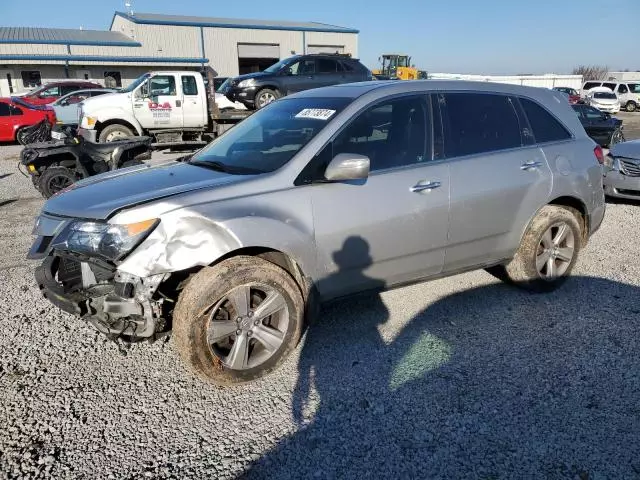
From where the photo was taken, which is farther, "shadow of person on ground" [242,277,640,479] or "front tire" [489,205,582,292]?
"front tire" [489,205,582,292]

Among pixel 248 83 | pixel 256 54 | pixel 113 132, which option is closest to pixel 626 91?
pixel 256 54

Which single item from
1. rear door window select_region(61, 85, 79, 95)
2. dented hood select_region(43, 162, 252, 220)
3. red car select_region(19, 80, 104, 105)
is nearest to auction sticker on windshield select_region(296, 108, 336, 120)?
dented hood select_region(43, 162, 252, 220)

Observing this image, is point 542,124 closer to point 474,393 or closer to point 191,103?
point 474,393

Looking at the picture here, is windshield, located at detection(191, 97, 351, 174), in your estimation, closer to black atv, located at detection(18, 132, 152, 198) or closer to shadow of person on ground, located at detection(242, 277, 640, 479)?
shadow of person on ground, located at detection(242, 277, 640, 479)

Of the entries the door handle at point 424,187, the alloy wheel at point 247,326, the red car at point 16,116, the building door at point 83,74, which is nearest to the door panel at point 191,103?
the red car at point 16,116

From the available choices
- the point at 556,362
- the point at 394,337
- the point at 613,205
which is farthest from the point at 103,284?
the point at 613,205

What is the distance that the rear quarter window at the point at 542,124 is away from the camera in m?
4.05

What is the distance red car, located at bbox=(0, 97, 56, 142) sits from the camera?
16.0 metres

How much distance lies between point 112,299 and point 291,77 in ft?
42.3

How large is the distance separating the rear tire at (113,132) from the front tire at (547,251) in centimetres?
1065

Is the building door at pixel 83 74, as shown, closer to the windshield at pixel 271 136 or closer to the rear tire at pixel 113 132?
the rear tire at pixel 113 132

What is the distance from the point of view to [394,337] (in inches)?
138

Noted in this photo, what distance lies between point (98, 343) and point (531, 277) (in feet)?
11.7

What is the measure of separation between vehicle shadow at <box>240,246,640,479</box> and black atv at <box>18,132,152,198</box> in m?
6.18
